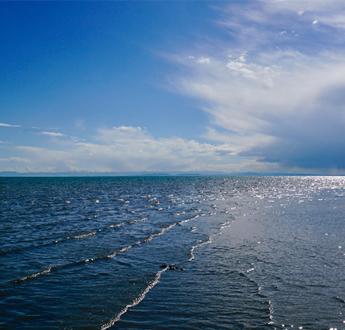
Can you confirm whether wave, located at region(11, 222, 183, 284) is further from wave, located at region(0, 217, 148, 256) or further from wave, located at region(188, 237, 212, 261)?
wave, located at region(0, 217, 148, 256)

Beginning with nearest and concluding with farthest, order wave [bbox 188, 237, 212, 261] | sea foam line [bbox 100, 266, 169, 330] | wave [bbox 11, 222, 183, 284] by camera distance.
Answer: sea foam line [bbox 100, 266, 169, 330] → wave [bbox 11, 222, 183, 284] → wave [bbox 188, 237, 212, 261]

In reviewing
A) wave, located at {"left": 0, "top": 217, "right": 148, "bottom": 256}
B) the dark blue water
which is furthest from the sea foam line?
wave, located at {"left": 0, "top": 217, "right": 148, "bottom": 256}

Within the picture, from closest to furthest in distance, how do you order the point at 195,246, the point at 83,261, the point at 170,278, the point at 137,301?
the point at 137,301 → the point at 170,278 → the point at 83,261 → the point at 195,246

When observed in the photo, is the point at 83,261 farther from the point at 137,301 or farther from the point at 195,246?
the point at 195,246

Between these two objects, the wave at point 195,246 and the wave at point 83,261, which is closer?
the wave at point 83,261

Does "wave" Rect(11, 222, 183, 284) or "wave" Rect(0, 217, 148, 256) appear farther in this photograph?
"wave" Rect(0, 217, 148, 256)

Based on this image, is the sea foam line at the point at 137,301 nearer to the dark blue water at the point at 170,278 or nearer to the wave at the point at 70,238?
the dark blue water at the point at 170,278

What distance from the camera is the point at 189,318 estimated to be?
12633 millimetres

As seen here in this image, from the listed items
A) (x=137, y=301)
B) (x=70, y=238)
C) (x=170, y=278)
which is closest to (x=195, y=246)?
(x=170, y=278)

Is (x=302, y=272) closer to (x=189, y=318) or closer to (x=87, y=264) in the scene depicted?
(x=189, y=318)

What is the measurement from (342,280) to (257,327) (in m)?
6.98

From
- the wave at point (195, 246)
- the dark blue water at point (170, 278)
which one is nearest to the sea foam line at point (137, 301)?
the dark blue water at point (170, 278)

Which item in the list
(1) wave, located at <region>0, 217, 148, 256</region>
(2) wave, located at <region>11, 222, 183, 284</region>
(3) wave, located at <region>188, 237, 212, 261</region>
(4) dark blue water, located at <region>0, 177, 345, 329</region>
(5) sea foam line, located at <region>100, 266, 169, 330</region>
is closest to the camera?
(5) sea foam line, located at <region>100, 266, 169, 330</region>

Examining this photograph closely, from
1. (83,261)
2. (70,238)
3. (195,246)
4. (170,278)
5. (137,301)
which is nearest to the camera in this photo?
(137,301)
